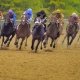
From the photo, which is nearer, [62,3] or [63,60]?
[63,60]

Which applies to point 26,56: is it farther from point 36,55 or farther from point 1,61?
point 1,61

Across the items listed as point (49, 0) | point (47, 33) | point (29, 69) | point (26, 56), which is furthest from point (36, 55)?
point (49, 0)

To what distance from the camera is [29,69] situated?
1290cm

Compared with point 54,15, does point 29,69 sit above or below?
below

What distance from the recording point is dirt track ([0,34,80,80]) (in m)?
11.7

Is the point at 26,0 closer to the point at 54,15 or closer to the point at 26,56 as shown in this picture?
the point at 54,15

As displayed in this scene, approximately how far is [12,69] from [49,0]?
105 feet

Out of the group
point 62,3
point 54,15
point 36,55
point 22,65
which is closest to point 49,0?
point 62,3

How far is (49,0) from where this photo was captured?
44.2 m

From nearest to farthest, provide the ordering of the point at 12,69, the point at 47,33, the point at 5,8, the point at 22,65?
the point at 12,69
the point at 22,65
the point at 47,33
the point at 5,8

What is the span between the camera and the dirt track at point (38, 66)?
1168 cm

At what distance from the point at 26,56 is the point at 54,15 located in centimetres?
367

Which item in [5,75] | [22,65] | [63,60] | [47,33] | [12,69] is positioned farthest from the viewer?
[47,33]

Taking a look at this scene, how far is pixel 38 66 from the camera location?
536 inches
